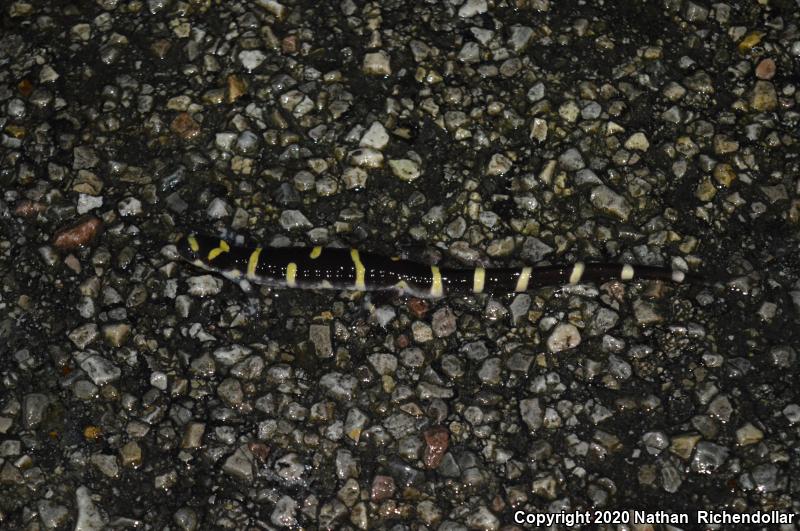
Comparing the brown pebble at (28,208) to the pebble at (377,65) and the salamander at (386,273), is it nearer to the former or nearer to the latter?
the salamander at (386,273)

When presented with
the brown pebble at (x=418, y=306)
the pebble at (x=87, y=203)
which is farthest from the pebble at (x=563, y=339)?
the pebble at (x=87, y=203)

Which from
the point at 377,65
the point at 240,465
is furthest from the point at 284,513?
the point at 377,65

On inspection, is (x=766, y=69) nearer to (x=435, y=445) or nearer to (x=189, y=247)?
(x=435, y=445)

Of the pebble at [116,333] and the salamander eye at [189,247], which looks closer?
the pebble at [116,333]

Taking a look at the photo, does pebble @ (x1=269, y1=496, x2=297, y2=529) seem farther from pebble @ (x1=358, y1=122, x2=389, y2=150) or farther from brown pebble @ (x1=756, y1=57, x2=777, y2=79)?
brown pebble @ (x1=756, y1=57, x2=777, y2=79)

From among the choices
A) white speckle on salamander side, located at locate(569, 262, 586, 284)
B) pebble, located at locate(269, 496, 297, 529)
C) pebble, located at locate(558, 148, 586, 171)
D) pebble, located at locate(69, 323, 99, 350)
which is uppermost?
pebble, located at locate(558, 148, 586, 171)

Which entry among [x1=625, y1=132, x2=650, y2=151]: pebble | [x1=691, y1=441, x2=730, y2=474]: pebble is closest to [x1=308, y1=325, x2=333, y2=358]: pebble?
[x1=691, y1=441, x2=730, y2=474]: pebble

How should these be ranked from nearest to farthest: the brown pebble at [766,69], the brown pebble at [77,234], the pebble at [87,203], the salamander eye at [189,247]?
1. the salamander eye at [189,247]
2. the brown pebble at [77,234]
3. the pebble at [87,203]
4. the brown pebble at [766,69]
